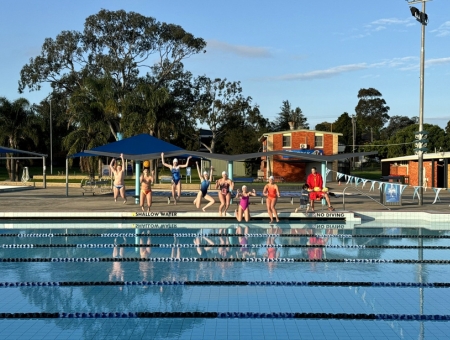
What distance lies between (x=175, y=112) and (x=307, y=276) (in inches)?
1262

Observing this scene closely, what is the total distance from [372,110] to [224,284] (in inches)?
3433

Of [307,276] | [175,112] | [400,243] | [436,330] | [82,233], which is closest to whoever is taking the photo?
[436,330]

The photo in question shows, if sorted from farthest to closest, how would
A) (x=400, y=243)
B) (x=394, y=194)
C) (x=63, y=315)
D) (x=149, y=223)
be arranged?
1. (x=394, y=194)
2. (x=149, y=223)
3. (x=400, y=243)
4. (x=63, y=315)

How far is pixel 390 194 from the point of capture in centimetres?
1914

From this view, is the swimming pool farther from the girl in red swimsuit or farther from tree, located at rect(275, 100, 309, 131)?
tree, located at rect(275, 100, 309, 131)

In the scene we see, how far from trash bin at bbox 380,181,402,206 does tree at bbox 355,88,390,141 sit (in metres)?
72.1

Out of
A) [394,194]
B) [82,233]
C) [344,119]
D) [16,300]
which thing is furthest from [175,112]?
[344,119]

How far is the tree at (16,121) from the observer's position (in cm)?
4200

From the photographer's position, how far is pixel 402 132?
5903 cm

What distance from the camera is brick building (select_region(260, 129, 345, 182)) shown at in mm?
46625

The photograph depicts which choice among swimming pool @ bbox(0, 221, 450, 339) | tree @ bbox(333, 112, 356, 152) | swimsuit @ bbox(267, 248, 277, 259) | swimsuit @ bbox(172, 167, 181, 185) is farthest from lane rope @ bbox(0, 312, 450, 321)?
tree @ bbox(333, 112, 356, 152)

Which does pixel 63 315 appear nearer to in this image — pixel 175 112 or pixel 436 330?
pixel 436 330

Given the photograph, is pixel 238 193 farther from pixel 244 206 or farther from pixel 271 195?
pixel 271 195

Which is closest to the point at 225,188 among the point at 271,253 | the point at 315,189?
the point at 315,189
